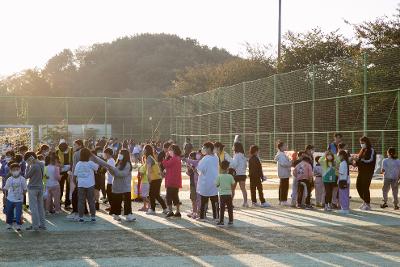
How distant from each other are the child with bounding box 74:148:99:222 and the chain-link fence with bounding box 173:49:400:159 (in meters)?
16.9

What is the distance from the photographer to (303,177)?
1822 centimetres

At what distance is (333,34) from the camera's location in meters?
54.1

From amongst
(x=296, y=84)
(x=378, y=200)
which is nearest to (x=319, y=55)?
(x=296, y=84)

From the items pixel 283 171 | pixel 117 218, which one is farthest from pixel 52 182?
pixel 283 171

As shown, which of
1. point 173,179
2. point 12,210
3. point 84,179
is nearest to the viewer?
point 12,210

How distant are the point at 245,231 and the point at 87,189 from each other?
3.40m

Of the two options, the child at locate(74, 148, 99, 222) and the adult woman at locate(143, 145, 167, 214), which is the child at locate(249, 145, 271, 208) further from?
the child at locate(74, 148, 99, 222)

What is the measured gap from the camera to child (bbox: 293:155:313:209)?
718 inches

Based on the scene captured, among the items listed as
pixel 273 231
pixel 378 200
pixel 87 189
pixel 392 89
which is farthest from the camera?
pixel 392 89

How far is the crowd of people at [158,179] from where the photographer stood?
1391 centimetres

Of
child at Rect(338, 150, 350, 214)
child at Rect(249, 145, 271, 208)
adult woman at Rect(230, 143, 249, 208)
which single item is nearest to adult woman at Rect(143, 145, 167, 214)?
adult woman at Rect(230, 143, 249, 208)

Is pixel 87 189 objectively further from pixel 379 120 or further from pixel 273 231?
pixel 379 120

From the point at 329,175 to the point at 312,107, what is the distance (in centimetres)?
1974

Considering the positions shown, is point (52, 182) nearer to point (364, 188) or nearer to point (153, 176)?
point (153, 176)
